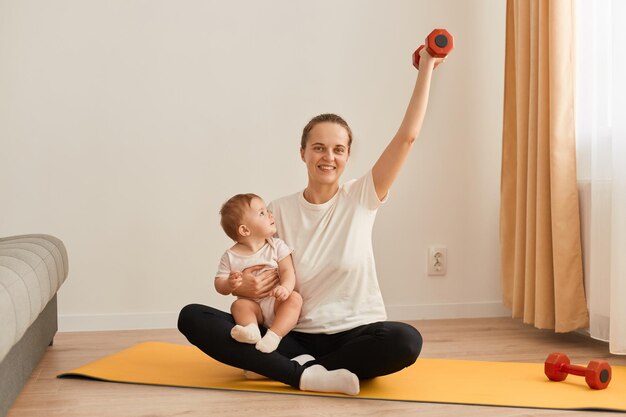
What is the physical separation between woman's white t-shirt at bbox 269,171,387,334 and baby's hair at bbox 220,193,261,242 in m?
0.14

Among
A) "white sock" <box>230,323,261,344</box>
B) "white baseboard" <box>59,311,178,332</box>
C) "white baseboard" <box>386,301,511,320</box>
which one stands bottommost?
"white baseboard" <box>386,301,511,320</box>

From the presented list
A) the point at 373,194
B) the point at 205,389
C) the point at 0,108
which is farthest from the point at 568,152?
the point at 0,108

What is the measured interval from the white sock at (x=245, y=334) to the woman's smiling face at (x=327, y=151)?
452 millimetres

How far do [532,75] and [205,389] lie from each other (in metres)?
1.73

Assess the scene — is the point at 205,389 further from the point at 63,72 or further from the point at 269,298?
the point at 63,72

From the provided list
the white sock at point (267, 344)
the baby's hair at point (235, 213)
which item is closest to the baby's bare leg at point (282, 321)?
the white sock at point (267, 344)

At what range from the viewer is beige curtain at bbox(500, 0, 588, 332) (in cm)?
300

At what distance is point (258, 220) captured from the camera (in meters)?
2.33

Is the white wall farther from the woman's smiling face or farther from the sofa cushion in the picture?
the woman's smiling face

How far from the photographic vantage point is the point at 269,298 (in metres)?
2.36

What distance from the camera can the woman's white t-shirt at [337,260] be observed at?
2.33 metres

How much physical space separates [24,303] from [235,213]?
2.10ft

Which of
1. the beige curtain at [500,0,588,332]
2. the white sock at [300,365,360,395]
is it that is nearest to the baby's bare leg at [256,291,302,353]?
the white sock at [300,365,360,395]

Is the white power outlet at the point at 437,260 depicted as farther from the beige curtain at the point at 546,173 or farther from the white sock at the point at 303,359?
the white sock at the point at 303,359
